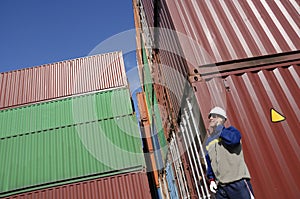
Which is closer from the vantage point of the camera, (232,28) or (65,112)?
(232,28)

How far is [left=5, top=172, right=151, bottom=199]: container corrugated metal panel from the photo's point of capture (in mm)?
7455

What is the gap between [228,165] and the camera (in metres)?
2.70

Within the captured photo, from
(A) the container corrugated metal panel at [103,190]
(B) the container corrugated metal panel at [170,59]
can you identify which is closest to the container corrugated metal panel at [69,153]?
(A) the container corrugated metal panel at [103,190]

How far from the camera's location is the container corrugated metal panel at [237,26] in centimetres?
447

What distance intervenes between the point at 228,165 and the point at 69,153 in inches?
286

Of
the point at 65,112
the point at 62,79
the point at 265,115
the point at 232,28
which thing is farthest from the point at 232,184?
the point at 62,79

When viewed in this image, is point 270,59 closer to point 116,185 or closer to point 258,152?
point 258,152

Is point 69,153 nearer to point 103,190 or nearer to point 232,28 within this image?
point 103,190

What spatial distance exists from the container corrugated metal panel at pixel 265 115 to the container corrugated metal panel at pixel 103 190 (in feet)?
16.3

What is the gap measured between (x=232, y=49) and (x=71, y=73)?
28.7 feet

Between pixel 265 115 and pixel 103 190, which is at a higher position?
pixel 265 115

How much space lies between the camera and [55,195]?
7543 mm

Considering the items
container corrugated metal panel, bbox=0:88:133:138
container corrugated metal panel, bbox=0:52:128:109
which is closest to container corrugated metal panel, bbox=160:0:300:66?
container corrugated metal panel, bbox=0:88:133:138

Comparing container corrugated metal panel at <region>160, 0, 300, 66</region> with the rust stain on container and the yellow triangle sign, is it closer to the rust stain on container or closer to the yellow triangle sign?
the yellow triangle sign
